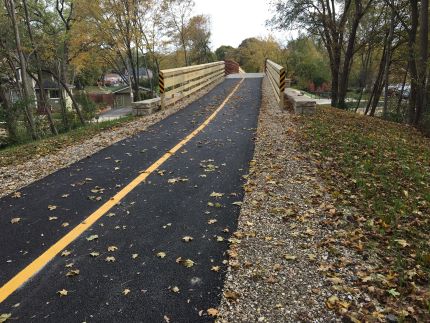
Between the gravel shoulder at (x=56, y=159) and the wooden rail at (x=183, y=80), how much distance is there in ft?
9.06

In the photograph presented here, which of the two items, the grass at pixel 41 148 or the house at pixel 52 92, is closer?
the grass at pixel 41 148

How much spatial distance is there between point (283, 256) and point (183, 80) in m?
13.0

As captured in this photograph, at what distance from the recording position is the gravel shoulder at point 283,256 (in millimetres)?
3014

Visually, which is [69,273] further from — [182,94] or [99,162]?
[182,94]

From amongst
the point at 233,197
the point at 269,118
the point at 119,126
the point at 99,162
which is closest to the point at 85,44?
the point at 119,126

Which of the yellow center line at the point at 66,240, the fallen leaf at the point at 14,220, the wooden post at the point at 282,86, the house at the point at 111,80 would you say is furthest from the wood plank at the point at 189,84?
the house at the point at 111,80

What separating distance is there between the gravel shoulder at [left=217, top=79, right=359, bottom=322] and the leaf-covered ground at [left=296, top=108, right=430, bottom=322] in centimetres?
21

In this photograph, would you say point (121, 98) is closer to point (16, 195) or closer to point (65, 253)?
point (16, 195)

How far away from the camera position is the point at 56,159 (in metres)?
7.22

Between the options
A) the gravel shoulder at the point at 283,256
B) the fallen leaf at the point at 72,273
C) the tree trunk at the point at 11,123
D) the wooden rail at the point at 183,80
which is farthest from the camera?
the tree trunk at the point at 11,123

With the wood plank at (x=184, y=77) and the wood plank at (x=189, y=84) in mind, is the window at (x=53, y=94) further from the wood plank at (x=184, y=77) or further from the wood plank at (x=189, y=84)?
the wood plank at (x=184, y=77)

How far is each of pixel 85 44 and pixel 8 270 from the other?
23.1 metres

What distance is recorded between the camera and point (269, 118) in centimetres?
1119

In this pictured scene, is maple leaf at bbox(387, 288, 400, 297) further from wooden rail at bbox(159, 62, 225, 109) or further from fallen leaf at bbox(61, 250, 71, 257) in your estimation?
wooden rail at bbox(159, 62, 225, 109)
